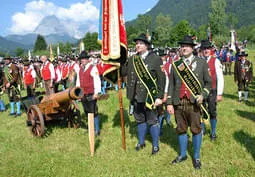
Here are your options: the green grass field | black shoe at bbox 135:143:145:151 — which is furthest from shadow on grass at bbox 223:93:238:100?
black shoe at bbox 135:143:145:151

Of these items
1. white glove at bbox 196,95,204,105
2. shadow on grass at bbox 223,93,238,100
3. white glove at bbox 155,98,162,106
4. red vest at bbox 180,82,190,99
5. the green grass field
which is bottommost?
the green grass field

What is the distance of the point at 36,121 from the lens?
689cm

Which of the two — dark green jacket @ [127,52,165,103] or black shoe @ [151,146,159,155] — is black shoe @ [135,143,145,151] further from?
dark green jacket @ [127,52,165,103]

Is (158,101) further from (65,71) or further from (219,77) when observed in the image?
(65,71)

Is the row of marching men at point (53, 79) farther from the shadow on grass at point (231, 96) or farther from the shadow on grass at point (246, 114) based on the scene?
the shadow on grass at point (231, 96)

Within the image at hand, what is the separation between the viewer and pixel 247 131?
21.2ft

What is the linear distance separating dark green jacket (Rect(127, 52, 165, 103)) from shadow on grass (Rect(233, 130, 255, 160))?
2.16 m

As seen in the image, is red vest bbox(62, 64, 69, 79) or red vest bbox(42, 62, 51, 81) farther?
red vest bbox(62, 64, 69, 79)

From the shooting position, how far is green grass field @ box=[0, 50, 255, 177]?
4684mm

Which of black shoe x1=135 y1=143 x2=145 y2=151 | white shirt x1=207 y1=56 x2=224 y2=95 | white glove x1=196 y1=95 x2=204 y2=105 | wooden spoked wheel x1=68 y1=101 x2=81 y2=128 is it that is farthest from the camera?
wooden spoked wheel x1=68 y1=101 x2=81 y2=128

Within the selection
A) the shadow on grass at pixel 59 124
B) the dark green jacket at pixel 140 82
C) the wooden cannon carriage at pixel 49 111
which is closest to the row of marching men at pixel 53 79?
the wooden cannon carriage at pixel 49 111

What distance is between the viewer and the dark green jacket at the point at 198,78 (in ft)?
14.4

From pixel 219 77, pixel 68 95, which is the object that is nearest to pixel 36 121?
pixel 68 95

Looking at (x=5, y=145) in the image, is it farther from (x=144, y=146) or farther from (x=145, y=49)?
(x=145, y=49)
